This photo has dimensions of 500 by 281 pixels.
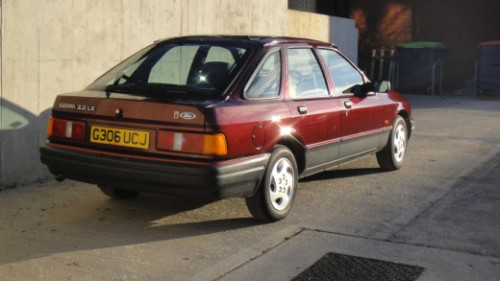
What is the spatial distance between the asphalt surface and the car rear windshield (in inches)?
42.4

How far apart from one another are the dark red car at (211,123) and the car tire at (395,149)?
48.1 inches

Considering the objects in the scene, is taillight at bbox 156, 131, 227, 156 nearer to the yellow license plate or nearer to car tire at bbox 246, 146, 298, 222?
the yellow license plate

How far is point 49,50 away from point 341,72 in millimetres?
2907

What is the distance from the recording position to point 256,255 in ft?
17.0

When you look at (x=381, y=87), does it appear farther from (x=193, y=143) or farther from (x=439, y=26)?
(x=439, y=26)

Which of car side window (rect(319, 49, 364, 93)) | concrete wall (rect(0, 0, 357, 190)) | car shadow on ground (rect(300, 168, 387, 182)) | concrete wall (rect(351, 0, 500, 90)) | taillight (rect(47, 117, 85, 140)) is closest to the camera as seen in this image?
taillight (rect(47, 117, 85, 140))

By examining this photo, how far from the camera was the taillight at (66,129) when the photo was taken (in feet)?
19.1

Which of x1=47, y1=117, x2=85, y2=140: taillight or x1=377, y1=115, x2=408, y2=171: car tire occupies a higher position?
x1=47, y1=117, x2=85, y2=140: taillight

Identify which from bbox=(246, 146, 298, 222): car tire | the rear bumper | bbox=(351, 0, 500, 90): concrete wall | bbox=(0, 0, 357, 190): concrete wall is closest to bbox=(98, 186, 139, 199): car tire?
the rear bumper

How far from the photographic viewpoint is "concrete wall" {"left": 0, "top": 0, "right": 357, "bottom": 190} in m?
7.13

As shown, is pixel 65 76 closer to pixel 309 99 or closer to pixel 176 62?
pixel 176 62

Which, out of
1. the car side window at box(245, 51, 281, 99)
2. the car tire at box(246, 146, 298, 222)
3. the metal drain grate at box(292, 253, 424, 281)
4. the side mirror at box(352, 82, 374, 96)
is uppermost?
the car side window at box(245, 51, 281, 99)

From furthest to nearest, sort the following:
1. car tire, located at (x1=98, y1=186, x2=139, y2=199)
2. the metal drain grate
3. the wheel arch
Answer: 1. car tire, located at (x1=98, y1=186, x2=139, y2=199)
2. the wheel arch
3. the metal drain grate

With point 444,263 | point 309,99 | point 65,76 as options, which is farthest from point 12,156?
point 444,263
